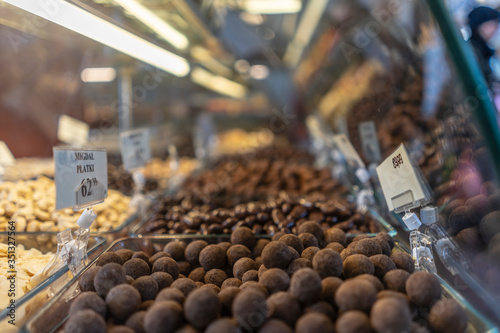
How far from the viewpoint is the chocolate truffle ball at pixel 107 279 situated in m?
0.89

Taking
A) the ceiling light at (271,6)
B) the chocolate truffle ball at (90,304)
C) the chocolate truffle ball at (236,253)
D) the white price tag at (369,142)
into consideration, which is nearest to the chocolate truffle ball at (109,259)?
the chocolate truffle ball at (90,304)

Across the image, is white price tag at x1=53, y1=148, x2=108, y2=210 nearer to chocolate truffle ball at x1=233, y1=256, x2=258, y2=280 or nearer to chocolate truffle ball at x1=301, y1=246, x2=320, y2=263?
chocolate truffle ball at x1=233, y1=256, x2=258, y2=280

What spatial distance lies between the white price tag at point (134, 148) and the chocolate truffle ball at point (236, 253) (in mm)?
1064

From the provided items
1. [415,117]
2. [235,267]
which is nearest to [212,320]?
[235,267]

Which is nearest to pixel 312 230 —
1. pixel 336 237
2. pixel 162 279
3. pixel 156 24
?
pixel 336 237

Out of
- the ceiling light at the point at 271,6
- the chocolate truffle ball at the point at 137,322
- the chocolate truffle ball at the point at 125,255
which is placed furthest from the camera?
the ceiling light at the point at 271,6

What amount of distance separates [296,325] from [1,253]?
40.7 inches

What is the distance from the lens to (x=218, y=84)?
5.29 meters

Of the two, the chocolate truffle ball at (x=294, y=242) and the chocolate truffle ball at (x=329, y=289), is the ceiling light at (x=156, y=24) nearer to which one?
the chocolate truffle ball at (x=294, y=242)

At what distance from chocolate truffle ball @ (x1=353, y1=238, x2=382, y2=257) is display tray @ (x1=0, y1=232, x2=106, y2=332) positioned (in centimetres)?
86

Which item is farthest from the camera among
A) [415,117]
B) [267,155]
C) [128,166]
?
[267,155]

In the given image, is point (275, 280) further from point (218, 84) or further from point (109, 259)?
point (218, 84)

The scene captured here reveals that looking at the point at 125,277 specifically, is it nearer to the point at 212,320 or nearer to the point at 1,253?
the point at 212,320

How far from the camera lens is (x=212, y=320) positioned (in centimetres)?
74
